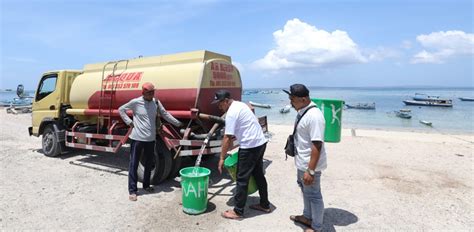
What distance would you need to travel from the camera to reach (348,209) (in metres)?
5.05

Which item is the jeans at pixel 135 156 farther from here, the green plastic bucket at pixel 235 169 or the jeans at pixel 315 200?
the jeans at pixel 315 200

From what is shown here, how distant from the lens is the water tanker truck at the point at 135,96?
6.14m

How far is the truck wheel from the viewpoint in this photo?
28.4ft

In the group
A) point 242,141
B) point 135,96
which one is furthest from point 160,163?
point 242,141

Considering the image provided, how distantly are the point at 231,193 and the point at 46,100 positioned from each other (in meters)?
6.54

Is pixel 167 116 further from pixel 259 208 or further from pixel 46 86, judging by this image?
pixel 46 86

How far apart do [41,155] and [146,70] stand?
4.82m

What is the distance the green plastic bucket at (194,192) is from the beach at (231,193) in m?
0.12

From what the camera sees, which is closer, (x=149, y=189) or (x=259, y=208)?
(x=259, y=208)

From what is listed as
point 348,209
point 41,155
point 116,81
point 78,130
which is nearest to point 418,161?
point 348,209

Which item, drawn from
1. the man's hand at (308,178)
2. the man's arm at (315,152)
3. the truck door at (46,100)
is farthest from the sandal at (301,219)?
the truck door at (46,100)

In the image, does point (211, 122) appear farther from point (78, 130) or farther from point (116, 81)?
point (78, 130)

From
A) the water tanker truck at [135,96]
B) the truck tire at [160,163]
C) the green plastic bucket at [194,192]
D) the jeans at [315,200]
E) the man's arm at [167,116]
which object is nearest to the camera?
the jeans at [315,200]

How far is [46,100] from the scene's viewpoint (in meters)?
9.04
